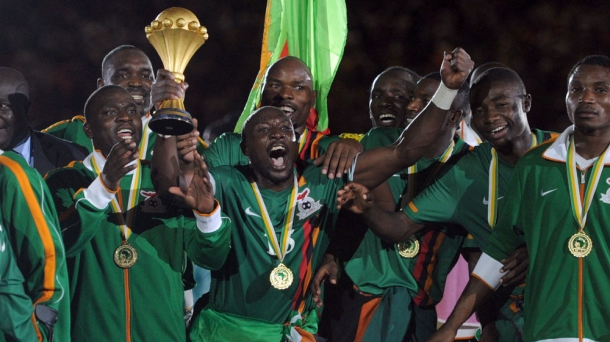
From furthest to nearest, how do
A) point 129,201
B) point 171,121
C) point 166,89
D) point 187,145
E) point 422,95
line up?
point 422,95 → point 129,201 → point 187,145 → point 166,89 → point 171,121

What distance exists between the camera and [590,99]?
3.46 m

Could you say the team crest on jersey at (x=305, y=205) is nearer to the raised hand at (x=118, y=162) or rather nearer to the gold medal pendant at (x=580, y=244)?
the raised hand at (x=118, y=162)

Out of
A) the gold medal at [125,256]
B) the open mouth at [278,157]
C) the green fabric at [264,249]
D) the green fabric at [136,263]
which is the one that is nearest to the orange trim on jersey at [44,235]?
the green fabric at [136,263]

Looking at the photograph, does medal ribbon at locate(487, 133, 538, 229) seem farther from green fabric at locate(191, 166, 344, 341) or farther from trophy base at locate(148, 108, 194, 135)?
trophy base at locate(148, 108, 194, 135)

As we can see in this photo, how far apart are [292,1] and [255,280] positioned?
2016 mm

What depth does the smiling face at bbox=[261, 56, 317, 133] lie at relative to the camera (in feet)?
14.2

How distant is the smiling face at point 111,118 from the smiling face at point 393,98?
1.23 metres

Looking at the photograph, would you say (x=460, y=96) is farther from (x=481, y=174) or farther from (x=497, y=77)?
(x=481, y=174)

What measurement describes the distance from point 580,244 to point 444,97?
0.80 m

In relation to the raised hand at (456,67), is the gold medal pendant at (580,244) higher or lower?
lower

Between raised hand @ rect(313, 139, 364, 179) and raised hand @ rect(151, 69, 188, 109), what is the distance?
2.21 ft

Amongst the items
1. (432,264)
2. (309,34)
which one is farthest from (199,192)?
(309,34)

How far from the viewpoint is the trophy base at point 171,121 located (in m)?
3.43

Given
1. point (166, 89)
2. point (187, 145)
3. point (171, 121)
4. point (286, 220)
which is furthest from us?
point (286, 220)
